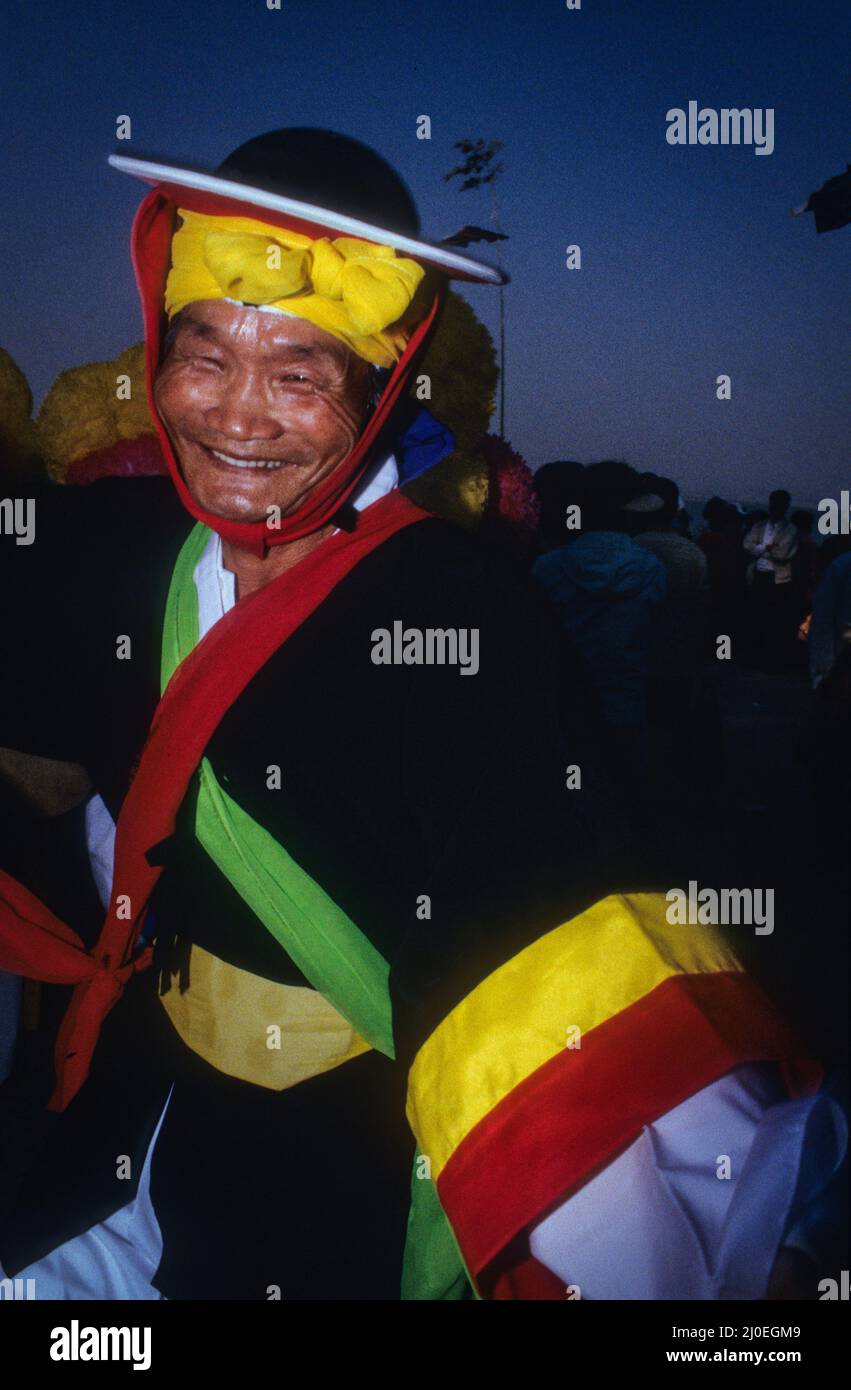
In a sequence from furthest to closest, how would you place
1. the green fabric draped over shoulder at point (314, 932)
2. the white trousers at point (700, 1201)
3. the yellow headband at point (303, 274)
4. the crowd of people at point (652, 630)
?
the crowd of people at point (652, 630)
the yellow headband at point (303, 274)
the green fabric draped over shoulder at point (314, 932)
the white trousers at point (700, 1201)

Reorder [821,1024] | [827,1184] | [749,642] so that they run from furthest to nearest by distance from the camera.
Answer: [749,642], [821,1024], [827,1184]

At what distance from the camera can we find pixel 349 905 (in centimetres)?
133

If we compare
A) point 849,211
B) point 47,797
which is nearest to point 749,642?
point 849,211

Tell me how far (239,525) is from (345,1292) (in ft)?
3.69

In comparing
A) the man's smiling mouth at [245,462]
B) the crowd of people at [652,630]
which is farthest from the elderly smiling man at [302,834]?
the crowd of people at [652,630]

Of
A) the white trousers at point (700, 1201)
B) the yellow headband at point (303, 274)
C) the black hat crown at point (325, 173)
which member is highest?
the black hat crown at point (325, 173)

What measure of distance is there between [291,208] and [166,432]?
1.25ft

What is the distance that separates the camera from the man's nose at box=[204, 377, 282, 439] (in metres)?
1.41

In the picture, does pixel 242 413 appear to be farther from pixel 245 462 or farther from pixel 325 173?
pixel 325 173

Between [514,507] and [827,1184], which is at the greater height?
[514,507]

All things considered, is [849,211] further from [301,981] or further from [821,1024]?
[301,981]

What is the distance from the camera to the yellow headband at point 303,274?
4.42 ft

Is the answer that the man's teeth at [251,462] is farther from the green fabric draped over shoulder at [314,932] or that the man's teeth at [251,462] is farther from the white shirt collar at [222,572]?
the green fabric draped over shoulder at [314,932]
